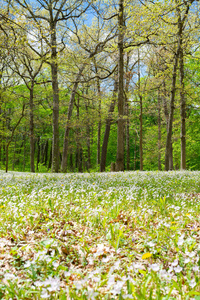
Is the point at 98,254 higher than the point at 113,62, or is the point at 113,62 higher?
the point at 113,62

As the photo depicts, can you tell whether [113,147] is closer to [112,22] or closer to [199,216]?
[112,22]

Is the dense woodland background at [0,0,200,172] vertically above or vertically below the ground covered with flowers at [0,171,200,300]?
above

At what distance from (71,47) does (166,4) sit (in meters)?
11.3

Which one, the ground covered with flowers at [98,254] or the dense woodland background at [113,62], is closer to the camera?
the ground covered with flowers at [98,254]

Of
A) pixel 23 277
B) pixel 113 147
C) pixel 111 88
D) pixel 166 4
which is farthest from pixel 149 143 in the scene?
pixel 23 277

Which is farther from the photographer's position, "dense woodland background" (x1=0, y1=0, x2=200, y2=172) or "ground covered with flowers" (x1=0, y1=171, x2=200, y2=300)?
"dense woodland background" (x1=0, y1=0, x2=200, y2=172)

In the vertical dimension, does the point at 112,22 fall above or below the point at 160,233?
above

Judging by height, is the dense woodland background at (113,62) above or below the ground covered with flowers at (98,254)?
above

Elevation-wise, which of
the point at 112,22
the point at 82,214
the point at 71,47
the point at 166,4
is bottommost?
the point at 82,214

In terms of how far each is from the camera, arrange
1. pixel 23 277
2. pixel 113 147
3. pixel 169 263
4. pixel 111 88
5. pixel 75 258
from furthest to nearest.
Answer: pixel 113 147, pixel 111 88, pixel 75 258, pixel 169 263, pixel 23 277

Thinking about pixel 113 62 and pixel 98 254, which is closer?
pixel 98 254

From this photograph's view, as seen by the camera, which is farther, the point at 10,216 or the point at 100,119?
the point at 100,119

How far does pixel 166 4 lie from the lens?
8.73m

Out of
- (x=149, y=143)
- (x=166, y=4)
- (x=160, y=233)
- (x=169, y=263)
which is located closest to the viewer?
(x=169, y=263)
